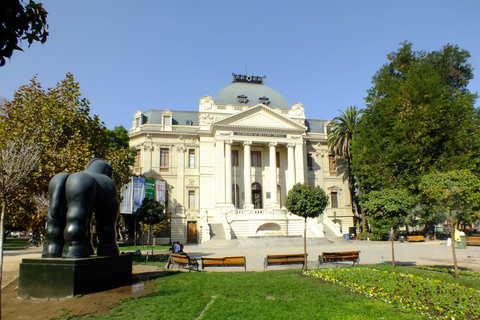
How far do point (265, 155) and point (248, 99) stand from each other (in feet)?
24.9

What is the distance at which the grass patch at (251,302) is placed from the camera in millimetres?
6414

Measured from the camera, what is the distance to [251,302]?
7.42m

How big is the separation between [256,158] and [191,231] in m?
11.2

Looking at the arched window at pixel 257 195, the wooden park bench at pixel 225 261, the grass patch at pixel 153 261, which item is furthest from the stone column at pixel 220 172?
the wooden park bench at pixel 225 261

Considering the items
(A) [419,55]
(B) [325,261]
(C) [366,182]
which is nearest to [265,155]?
(C) [366,182]

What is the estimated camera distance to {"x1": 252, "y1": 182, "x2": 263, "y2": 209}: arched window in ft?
125

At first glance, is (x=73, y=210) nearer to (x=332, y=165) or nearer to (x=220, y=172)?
(x=220, y=172)

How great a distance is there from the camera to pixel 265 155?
39.6 m

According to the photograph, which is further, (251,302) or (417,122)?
(417,122)

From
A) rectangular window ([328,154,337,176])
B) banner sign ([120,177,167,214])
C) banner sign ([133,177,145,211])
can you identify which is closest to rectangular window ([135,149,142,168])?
banner sign ([120,177,167,214])

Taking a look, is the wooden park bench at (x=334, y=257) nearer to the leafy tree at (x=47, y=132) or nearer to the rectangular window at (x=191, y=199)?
the leafy tree at (x=47, y=132)

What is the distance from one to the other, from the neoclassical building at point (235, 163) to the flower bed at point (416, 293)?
75.6 feet

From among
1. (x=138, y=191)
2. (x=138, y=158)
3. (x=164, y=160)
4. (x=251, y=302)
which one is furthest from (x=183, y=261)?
(x=138, y=158)

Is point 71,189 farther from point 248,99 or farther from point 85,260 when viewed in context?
point 248,99
